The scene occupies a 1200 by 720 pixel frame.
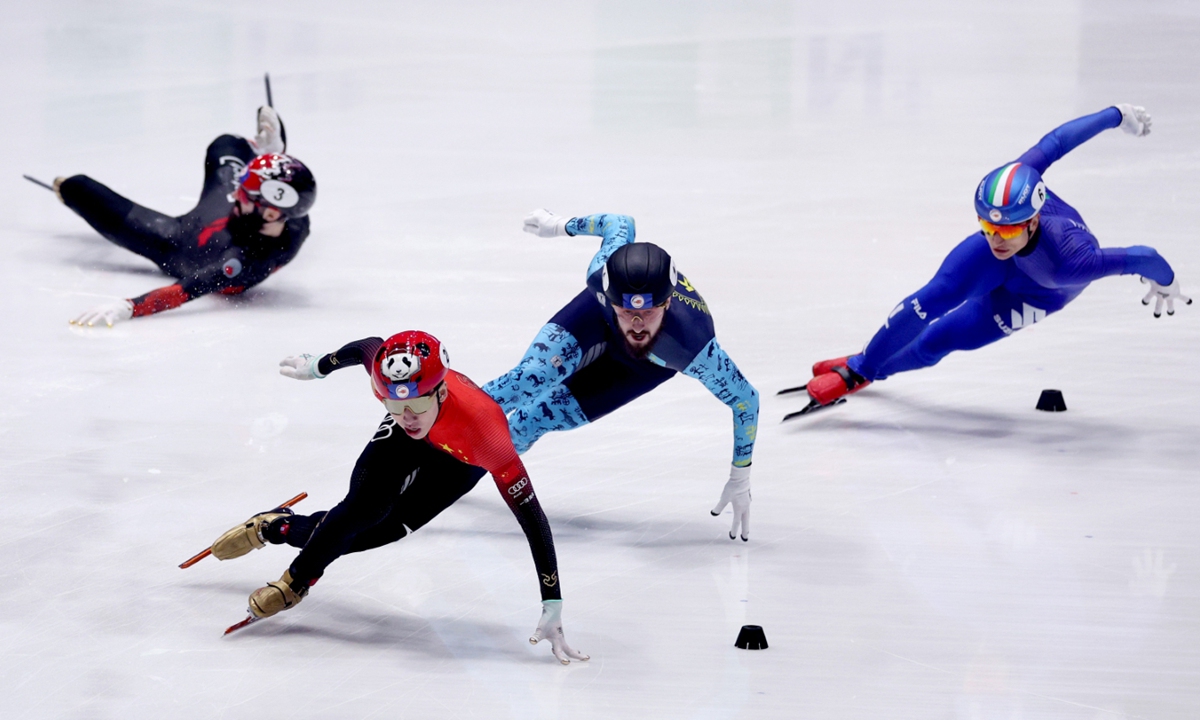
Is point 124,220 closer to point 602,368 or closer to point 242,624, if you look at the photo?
point 602,368

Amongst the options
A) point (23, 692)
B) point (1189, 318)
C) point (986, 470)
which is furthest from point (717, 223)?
point (23, 692)

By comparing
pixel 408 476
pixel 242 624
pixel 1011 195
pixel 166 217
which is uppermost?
pixel 1011 195

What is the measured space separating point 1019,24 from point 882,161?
247 inches

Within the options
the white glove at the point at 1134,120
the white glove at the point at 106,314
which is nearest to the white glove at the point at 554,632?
the white glove at the point at 1134,120

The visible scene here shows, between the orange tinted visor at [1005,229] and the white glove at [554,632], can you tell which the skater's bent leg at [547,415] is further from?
the orange tinted visor at [1005,229]

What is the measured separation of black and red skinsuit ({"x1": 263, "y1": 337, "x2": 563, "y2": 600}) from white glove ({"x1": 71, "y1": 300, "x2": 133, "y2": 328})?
116 inches

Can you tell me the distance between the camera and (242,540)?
13.9ft

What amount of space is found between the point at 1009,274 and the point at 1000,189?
60 cm

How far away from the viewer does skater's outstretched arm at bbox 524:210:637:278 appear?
4.85 m

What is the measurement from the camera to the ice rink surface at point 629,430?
3.88 m

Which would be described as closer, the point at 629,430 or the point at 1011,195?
the point at 1011,195

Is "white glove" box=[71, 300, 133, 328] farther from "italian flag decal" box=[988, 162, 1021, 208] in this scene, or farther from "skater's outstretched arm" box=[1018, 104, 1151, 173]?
"skater's outstretched arm" box=[1018, 104, 1151, 173]

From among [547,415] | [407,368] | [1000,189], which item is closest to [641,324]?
[547,415]

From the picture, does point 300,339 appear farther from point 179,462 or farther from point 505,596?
point 505,596
